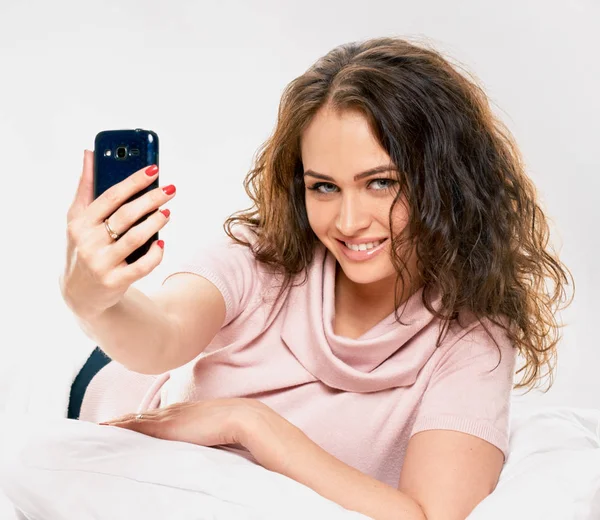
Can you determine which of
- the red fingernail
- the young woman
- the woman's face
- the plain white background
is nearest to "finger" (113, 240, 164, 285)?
the red fingernail

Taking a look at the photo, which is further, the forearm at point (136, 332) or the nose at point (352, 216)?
the nose at point (352, 216)

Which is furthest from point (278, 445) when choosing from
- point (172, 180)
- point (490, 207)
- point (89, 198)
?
point (172, 180)

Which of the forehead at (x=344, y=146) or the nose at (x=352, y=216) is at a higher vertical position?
the forehead at (x=344, y=146)

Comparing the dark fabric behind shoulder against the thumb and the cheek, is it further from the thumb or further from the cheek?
the thumb

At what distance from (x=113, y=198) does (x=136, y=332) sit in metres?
0.31

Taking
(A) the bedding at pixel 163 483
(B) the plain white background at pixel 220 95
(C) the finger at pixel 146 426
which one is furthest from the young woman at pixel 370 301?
(B) the plain white background at pixel 220 95

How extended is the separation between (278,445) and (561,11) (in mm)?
2031

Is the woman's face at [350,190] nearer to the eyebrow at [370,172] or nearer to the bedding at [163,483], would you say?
the eyebrow at [370,172]

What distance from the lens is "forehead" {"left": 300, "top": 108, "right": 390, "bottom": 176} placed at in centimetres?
186

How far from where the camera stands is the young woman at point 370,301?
1.78 m

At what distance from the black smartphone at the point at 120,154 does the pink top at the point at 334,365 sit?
1.63ft

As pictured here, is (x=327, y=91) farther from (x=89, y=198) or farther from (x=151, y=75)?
(x=151, y=75)

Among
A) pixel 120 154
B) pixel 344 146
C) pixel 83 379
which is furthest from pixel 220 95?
pixel 120 154

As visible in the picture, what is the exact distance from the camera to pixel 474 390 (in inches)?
76.7
